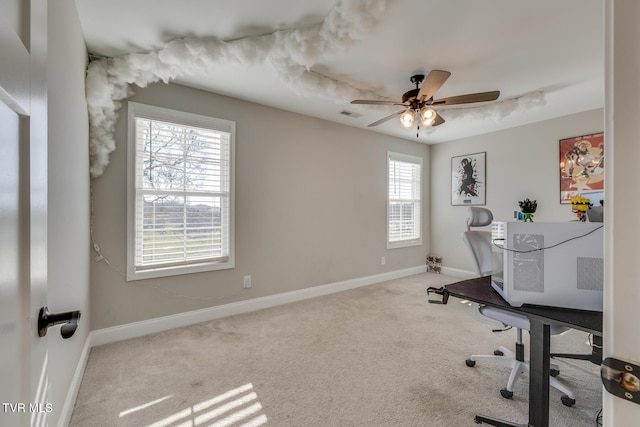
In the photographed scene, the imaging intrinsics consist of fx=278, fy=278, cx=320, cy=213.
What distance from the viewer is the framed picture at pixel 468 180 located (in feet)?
15.5

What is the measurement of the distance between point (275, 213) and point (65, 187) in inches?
85.1

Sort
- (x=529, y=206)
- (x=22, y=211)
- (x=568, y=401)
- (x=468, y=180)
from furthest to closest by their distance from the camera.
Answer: (x=468, y=180) < (x=529, y=206) < (x=568, y=401) < (x=22, y=211)

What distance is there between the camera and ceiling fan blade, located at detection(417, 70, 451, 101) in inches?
82.9

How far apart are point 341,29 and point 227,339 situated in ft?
9.00

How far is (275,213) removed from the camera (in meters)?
3.58

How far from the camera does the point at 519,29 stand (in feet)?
6.87

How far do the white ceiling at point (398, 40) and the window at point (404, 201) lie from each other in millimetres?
1921

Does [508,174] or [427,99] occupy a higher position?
[427,99]

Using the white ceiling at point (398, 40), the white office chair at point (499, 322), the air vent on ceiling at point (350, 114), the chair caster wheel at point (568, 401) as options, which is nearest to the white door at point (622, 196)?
the white office chair at point (499, 322)

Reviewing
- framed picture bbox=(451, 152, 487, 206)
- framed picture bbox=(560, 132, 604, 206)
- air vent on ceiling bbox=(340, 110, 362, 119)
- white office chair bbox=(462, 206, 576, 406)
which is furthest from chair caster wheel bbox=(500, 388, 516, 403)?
framed picture bbox=(451, 152, 487, 206)

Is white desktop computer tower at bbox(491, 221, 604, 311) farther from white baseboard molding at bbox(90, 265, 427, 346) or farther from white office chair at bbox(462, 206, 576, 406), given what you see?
white baseboard molding at bbox(90, 265, 427, 346)

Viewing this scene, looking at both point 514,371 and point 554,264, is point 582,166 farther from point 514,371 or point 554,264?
point 554,264

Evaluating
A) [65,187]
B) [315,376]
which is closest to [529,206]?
[315,376]

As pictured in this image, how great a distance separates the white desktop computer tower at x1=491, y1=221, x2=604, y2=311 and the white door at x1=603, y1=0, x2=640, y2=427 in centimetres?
94
